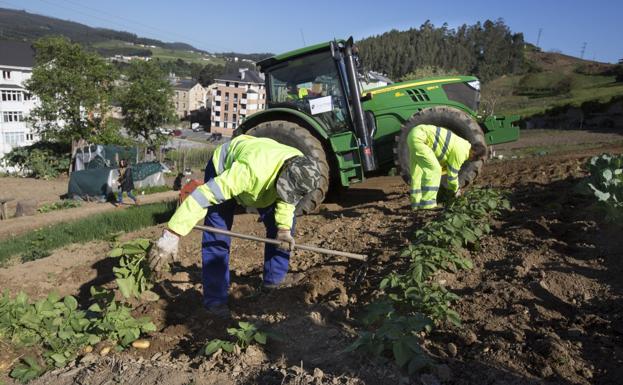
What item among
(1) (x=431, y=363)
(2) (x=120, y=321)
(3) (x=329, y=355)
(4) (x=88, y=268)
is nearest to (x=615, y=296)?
(1) (x=431, y=363)

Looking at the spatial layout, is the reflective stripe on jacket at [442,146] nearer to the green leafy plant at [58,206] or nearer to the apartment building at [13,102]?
the green leafy plant at [58,206]

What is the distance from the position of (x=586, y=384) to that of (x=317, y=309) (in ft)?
6.15

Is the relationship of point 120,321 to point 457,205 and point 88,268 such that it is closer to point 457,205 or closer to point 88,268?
point 88,268

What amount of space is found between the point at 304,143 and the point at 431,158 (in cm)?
168

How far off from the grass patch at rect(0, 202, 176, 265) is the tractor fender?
2865 mm

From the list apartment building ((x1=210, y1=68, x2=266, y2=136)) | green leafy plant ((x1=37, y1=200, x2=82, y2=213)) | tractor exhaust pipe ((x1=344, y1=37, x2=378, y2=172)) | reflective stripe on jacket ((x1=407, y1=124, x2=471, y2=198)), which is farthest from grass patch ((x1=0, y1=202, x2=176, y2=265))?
apartment building ((x1=210, y1=68, x2=266, y2=136))

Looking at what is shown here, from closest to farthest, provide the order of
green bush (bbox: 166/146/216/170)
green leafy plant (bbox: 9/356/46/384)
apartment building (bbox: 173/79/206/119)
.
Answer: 1. green leafy plant (bbox: 9/356/46/384)
2. green bush (bbox: 166/146/216/170)
3. apartment building (bbox: 173/79/206/119)

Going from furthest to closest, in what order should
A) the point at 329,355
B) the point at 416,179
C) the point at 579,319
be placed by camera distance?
1. the point at 416,179
2. the point at 579,319
3. the point at 329,355

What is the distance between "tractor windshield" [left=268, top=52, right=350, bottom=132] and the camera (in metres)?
6.91

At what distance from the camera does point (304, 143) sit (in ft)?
21.7

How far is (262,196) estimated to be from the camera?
398cm

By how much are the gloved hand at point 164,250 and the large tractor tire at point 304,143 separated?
3178 mm

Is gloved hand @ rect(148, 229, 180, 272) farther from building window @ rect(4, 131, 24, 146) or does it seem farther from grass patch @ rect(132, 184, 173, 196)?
building window @ rect(4, 131, 24, 146)

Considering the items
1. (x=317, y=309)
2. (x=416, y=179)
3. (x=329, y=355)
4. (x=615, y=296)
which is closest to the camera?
(x=329, y=355)
